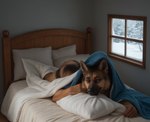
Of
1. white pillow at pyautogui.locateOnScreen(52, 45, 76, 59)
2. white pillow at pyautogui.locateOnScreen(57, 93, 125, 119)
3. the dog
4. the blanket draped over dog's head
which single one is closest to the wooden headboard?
white pillow at pyautogui.locateOnScreen(52, 45, 76, 59)

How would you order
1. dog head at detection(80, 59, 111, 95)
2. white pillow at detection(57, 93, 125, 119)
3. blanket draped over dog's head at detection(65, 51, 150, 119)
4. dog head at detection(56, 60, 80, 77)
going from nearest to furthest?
white pillow at detection(57, 93, 125, 119), blanket draped over dog's head at detection(65, 51, 150, 119), dog head at detection(80, 59, 111, 95), dog head at detection(56, 60, 80, 77)

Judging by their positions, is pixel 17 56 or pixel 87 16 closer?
pixel 17 56

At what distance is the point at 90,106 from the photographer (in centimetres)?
229

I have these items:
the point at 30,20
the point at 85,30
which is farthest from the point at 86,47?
the point at 30,20

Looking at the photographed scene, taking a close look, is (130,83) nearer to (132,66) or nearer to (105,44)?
(132,66)

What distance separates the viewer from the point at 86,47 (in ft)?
13.6

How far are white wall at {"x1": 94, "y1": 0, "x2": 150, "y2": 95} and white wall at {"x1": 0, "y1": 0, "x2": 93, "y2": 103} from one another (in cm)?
21

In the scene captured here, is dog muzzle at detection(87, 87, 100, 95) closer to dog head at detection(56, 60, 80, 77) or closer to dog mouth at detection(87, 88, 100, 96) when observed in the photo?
dog mouth at detection(87, 88, 100, 96)

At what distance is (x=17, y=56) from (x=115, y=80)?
1.47 m

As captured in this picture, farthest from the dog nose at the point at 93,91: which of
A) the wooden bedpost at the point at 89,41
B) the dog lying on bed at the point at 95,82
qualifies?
the wooden bedpost at the point at 89,41

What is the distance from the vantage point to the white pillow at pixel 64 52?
3.75 meters

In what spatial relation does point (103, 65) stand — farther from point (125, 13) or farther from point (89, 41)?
point (89, 41)

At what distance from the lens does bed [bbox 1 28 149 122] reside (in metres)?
2.33

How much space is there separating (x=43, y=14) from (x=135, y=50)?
4.41 ft
